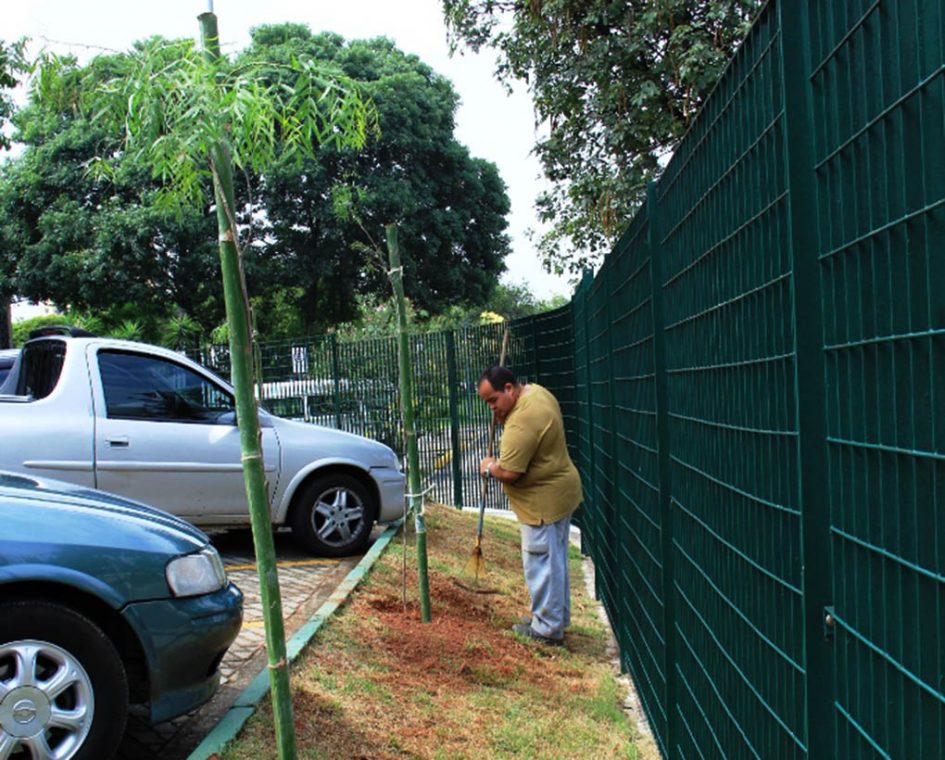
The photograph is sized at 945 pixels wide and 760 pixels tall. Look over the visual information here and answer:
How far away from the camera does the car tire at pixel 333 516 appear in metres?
8.89

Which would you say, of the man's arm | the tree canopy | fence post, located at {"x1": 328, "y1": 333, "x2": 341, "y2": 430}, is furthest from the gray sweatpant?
the tree canopy

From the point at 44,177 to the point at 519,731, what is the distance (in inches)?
997

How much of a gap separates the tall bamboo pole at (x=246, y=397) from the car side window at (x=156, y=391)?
16.1 ft

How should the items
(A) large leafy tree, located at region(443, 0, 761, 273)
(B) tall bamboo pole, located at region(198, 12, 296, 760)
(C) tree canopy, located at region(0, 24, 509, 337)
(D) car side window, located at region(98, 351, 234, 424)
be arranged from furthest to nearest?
(C) tree canopy, located at region(0, 24, 509, 337) < (A) large leafy tree, located at region(443, 0, 761, 273) < (D) car side window, located at region(98, 351, 234, 424) < (B) tall bamboo pole, located at region(198, 12, 296, 760)

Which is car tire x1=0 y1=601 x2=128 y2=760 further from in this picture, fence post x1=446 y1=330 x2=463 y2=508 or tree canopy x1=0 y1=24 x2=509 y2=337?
tree canopy x1=0 y1=24 x2=509 y2=337

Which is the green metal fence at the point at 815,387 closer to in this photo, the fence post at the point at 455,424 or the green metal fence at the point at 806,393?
the green metal fence at the point at 806,393

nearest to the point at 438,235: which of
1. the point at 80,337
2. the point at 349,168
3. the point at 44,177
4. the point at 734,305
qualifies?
the point at 349,168

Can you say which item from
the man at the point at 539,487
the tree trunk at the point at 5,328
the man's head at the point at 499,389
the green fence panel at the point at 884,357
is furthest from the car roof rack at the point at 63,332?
the tree trunk at the point at 5,328

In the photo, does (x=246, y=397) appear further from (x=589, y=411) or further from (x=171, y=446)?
(x=171, y=446)

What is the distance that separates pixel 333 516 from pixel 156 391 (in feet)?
6.20

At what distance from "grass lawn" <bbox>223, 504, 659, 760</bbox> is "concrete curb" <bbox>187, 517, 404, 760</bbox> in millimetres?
55

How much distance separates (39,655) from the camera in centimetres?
391

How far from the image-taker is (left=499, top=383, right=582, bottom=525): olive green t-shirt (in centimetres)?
659

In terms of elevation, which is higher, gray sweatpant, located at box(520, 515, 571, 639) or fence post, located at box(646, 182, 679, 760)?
fence post, located at box(646, 182, 679, 760)
